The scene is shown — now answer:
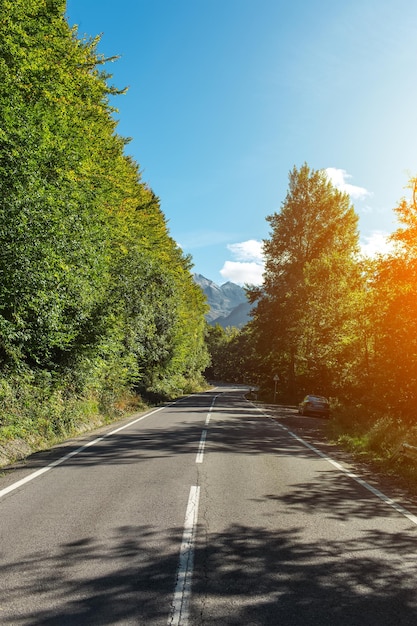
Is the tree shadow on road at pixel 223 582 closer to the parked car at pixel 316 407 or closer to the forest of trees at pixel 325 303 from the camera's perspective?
the forest of trees at pixel 325 303

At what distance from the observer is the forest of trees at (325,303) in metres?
18.6

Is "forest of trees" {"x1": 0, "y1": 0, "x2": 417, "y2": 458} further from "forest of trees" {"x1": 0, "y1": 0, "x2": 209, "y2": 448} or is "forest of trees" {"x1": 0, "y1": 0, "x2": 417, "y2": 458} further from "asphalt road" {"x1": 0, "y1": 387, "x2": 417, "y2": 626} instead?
"asphalt road" {"x1": 0, "y1": 387, "x2": 417, "y2": 626}

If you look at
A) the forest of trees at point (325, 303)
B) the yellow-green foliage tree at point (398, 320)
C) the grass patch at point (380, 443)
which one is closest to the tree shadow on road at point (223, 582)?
the grass patch at point (380, 443)

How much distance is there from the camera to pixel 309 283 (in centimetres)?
3284

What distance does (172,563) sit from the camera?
4.39m

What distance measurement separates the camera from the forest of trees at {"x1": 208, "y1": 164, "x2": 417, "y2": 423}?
18562 millimetres

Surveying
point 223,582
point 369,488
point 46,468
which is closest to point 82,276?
point 46,468

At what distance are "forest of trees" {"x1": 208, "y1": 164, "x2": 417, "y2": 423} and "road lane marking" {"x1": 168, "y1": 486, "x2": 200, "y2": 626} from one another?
14104mm

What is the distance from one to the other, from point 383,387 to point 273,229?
73.0ft

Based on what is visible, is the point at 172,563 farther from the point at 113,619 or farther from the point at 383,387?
the point at 383,387

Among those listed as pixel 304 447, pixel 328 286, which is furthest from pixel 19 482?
pixel 328 286

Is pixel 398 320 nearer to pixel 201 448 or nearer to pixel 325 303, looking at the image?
pixel 201 448

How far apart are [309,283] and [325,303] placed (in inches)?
75.7

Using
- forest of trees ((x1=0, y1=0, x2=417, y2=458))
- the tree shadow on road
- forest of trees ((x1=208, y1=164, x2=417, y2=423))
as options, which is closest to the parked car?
forest of trees ((x1=208, y1=164, x2=417, y2=423))
